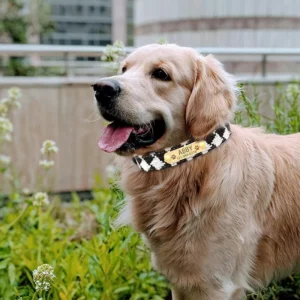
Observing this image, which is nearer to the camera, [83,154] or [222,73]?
[222,73]

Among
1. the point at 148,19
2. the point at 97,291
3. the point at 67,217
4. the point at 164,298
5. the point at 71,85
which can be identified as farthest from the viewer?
the point at 148,19

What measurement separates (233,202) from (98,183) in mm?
2983

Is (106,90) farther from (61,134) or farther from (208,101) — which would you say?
(61,134)

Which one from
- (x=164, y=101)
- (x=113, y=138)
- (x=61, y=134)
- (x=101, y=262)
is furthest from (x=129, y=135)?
(x=61, y=134)

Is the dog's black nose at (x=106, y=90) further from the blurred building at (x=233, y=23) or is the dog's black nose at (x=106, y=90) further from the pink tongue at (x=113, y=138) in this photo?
the blurred building at (x=233, y=23)

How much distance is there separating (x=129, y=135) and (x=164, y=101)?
242 millimetres

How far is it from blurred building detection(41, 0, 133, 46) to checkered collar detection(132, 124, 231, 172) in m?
25.3

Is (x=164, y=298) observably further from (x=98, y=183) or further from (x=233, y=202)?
(x=98, y=183)

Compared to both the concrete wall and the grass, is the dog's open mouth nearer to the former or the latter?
the grass

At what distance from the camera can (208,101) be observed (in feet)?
8.52

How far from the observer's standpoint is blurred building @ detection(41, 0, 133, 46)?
27.8 m

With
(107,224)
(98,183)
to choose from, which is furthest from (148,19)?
(107,224)

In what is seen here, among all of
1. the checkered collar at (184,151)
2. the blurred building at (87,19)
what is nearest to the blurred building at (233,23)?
the checkered collar at (184,151)

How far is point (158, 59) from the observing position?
8.68 ft
